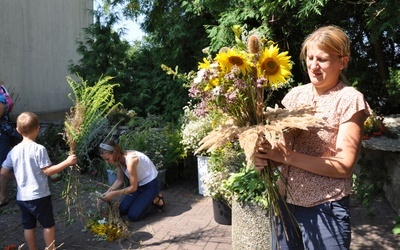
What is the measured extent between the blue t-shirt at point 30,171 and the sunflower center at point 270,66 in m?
2.44

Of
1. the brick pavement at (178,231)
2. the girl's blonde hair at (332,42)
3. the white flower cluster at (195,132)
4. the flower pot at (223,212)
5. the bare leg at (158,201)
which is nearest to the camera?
the girl's blonde hair at (332,42)

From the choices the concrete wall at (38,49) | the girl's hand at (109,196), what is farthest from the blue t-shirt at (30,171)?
the concrete wall at (38,49)

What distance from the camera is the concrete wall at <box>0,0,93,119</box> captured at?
9.38 m

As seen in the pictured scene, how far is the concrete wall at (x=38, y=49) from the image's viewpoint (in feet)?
30.8

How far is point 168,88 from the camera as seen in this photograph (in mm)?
8031

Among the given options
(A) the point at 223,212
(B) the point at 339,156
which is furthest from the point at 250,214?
(B) the point at 339,156

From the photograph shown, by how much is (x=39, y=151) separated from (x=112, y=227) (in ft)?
4.11

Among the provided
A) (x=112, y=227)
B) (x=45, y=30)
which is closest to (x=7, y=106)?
(x=112, y=227)

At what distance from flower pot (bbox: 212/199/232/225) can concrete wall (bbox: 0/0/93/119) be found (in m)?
7.11

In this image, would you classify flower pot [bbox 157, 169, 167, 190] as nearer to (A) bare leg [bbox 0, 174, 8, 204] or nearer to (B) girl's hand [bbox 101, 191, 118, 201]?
(B) girl's hand [bbox 101, 191, 118, 201]

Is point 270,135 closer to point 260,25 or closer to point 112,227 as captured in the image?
point 112,227

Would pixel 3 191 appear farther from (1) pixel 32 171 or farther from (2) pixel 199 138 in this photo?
(2) pixel 199 138

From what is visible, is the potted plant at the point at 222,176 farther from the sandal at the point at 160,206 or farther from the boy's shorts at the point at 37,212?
the boy's shorts at the point at 37,212

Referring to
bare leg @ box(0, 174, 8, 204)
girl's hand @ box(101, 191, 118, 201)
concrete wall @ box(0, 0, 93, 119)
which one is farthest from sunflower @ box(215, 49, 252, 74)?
concrete wall @ box(0, 0, 93, 119)
